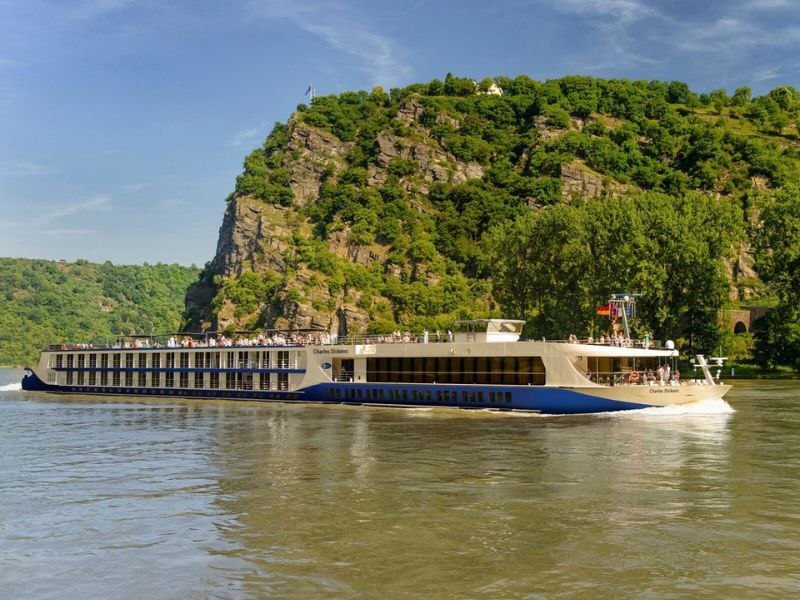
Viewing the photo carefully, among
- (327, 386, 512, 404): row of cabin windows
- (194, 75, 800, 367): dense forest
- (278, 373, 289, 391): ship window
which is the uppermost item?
(194, 75, 800, 367): dense forest

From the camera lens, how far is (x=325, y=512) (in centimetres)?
2341

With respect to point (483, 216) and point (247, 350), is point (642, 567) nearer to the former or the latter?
point (247, 350)

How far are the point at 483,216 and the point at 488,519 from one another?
168 metres

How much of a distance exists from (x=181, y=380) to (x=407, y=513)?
180 feet

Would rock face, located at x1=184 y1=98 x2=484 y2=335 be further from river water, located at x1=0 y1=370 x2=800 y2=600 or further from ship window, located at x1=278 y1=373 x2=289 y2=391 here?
river water, located at x1=0 y1=370 x2=800 y2=600

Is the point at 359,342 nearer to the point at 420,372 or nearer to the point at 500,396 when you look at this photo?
the point at 420,372

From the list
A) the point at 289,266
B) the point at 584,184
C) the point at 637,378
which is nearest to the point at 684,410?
the point at 637,378

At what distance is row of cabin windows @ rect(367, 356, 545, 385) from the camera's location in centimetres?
5119

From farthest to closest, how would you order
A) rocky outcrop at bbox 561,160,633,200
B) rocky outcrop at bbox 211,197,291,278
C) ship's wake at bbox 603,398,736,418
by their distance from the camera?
rocky outcrop at bbox 561,160,633,200
rocky outcrop at bbox 211,197,291,278
ship's wake at bbox 603,398,736,418

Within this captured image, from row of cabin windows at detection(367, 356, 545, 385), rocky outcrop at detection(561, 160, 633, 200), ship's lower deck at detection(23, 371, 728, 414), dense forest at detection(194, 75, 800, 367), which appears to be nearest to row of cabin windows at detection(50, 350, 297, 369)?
ship's lower deck at detection(23, 371, 728, 414)

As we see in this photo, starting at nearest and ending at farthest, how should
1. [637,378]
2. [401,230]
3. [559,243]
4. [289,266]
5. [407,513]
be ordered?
[407,513] → [637,378] → [559,243] → [289,266] → [401,230]

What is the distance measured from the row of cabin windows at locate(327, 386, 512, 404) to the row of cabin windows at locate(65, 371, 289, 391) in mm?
6819

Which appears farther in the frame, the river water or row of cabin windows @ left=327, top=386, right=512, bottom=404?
row of cabin windows @ left=327, top=386, right=512, bottom=404

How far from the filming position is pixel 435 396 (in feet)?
182
